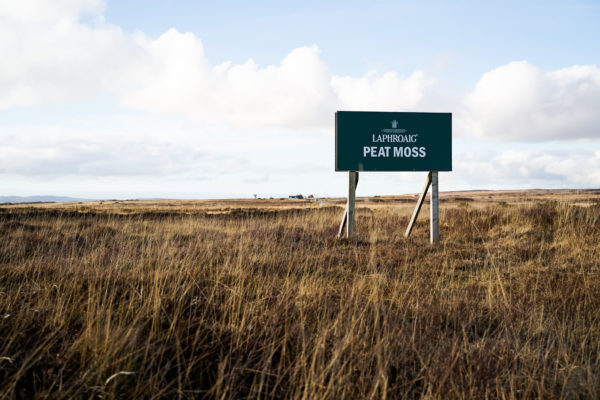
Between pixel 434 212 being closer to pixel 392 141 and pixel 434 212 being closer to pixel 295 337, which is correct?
pixel 392 141

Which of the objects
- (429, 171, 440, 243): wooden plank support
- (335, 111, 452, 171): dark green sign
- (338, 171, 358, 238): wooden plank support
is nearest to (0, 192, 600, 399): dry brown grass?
(429, 171, 440, 243): wooden plank support

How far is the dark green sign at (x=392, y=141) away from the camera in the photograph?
476 inches

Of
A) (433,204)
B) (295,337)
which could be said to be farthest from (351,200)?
(295,337)

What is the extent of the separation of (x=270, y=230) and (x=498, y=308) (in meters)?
9.29

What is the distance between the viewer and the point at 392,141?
12250 mm

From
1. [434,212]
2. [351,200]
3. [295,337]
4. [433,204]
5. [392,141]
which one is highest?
[392,141]

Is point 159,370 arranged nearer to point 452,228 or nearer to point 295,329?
point 295,329

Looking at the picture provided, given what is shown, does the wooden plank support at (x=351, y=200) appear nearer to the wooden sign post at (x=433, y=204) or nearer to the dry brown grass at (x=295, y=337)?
the wooden sign post at (x=433, y=204)

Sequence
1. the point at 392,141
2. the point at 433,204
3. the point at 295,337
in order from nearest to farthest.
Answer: the point at 295,337
the point at 392,141
the point at 433,204

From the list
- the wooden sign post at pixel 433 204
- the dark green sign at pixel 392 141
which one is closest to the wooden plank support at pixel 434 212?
the wooden sign post at pixel 433 204

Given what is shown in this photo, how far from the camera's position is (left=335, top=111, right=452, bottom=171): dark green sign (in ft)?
39.7

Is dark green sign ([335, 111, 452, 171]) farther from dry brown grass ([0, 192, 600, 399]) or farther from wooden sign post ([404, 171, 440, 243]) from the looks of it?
dry brown grass ([0, 192, 600, 399])

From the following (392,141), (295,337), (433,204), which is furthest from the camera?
(433,204)

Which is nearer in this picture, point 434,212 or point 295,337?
point 295,337
